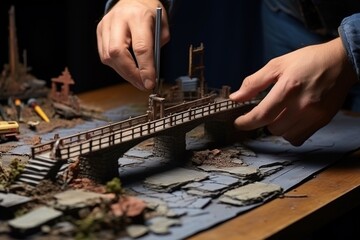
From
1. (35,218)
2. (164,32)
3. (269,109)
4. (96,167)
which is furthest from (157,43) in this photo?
(35,218)

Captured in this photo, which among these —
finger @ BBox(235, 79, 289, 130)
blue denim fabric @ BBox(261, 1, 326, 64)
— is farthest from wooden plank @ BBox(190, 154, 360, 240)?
blue denim fabric @ BBox(261, 1, 326, 64)

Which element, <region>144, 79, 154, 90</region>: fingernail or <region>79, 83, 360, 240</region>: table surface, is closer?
<region>79, 83, 360, 240</region>: table surface

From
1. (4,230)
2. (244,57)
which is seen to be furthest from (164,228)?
(244,57)

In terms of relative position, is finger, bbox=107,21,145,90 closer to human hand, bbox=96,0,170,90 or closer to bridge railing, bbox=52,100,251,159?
human hand, bbox=96,0,170,90

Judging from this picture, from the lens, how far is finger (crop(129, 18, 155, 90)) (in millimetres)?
3109

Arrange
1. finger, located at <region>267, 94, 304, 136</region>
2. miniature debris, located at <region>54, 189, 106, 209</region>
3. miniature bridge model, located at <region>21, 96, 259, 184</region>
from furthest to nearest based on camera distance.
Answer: finger, located at <region>267, 94, 304, 136</region> < miniature bridge model, located at <region>21, 96, 259, 184</region> < miniature debris, located at <region>54, 189, 106, 209</region>

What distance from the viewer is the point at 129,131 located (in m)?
2.90

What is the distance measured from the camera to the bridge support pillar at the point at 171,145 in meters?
3.06

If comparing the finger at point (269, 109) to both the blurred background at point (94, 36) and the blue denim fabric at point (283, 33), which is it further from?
the blurred background at point (94, 36)

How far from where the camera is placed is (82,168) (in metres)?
2.71

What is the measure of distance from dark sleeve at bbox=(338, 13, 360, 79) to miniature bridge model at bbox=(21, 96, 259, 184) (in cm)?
63

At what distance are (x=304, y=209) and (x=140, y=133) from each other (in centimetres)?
73

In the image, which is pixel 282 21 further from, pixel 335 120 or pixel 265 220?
pixel 265 220

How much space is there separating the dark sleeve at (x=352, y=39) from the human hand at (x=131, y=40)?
2.63ft
